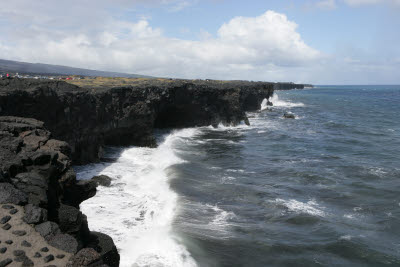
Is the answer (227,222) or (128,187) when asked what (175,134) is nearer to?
(128,187)

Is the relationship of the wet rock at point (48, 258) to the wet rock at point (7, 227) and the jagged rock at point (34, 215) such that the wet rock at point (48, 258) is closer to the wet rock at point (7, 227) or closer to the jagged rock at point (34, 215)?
the jagged rock at point (34, 215)

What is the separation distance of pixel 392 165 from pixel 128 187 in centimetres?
2682

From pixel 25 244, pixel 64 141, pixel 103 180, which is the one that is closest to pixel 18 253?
pixel 25 244

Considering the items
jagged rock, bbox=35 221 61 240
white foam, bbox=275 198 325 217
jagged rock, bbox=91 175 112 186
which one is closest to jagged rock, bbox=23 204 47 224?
jagged rock, bbox=35 221 61 240

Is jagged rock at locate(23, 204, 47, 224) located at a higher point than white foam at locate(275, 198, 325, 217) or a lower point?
higher

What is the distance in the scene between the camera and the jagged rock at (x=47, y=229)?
10.2 m

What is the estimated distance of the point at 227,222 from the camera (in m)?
20.6

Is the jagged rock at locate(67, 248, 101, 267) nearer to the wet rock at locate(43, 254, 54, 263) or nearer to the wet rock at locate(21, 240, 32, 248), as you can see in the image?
the wet rock at locate(43, 254, 54, 263)

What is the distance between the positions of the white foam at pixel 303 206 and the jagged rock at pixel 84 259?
1654cm

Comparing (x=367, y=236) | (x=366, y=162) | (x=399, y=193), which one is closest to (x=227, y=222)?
(x=367, y=236)

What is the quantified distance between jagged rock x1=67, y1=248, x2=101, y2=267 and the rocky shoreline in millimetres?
25

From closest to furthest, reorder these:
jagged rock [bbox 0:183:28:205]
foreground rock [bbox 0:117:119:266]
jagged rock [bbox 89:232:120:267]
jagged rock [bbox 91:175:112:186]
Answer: foreground rock [bbox 0:117:119:266] → jagged rock [bbox 0:183:28:205] → jagged rock [bbox 89:232:120:267] → jagged rock [bbox 91:175:112:186]

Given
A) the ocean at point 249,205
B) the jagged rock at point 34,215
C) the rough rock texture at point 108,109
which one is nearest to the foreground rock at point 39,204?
the jagged rock at point 34,215

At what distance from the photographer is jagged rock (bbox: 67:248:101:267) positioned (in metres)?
8.92
